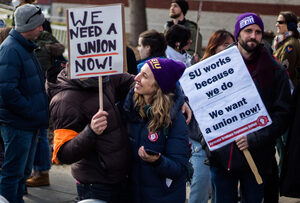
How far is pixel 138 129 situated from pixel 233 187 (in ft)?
3.85

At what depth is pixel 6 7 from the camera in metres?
6.41

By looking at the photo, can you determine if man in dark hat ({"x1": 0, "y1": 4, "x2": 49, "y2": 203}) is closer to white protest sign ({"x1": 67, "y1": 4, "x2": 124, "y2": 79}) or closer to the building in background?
white protest sign ({"x1": 67, "y1": 4, "x2": 124, "y2": 79})

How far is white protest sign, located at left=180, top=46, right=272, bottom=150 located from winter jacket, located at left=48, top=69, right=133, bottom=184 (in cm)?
76

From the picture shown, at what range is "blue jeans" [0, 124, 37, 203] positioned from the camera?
4.66m

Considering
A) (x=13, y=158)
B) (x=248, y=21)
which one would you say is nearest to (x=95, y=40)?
(x=248, y=21)

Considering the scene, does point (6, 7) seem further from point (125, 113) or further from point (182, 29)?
point (125, 113)

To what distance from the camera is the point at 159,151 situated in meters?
3.32

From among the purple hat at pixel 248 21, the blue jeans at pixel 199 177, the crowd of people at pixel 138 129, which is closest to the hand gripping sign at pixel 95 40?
the crowd of people at pixel 138 129

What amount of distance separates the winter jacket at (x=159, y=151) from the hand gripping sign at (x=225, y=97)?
48 cm

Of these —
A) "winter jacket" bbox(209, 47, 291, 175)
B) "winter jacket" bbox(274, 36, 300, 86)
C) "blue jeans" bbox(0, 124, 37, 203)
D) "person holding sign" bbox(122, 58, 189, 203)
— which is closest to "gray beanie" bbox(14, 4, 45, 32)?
"blue jeans" bbox(0, 124, 37, 203)

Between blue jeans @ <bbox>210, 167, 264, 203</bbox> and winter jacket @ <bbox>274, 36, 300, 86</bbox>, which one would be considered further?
winter jacket @ <bbox>274, 36, 300, 86</bbox>

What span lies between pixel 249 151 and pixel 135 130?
1028 mm

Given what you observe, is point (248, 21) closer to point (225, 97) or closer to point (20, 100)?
point (225, 97)

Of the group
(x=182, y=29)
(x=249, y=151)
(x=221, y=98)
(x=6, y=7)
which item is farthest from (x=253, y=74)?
(x=6, y=7)
